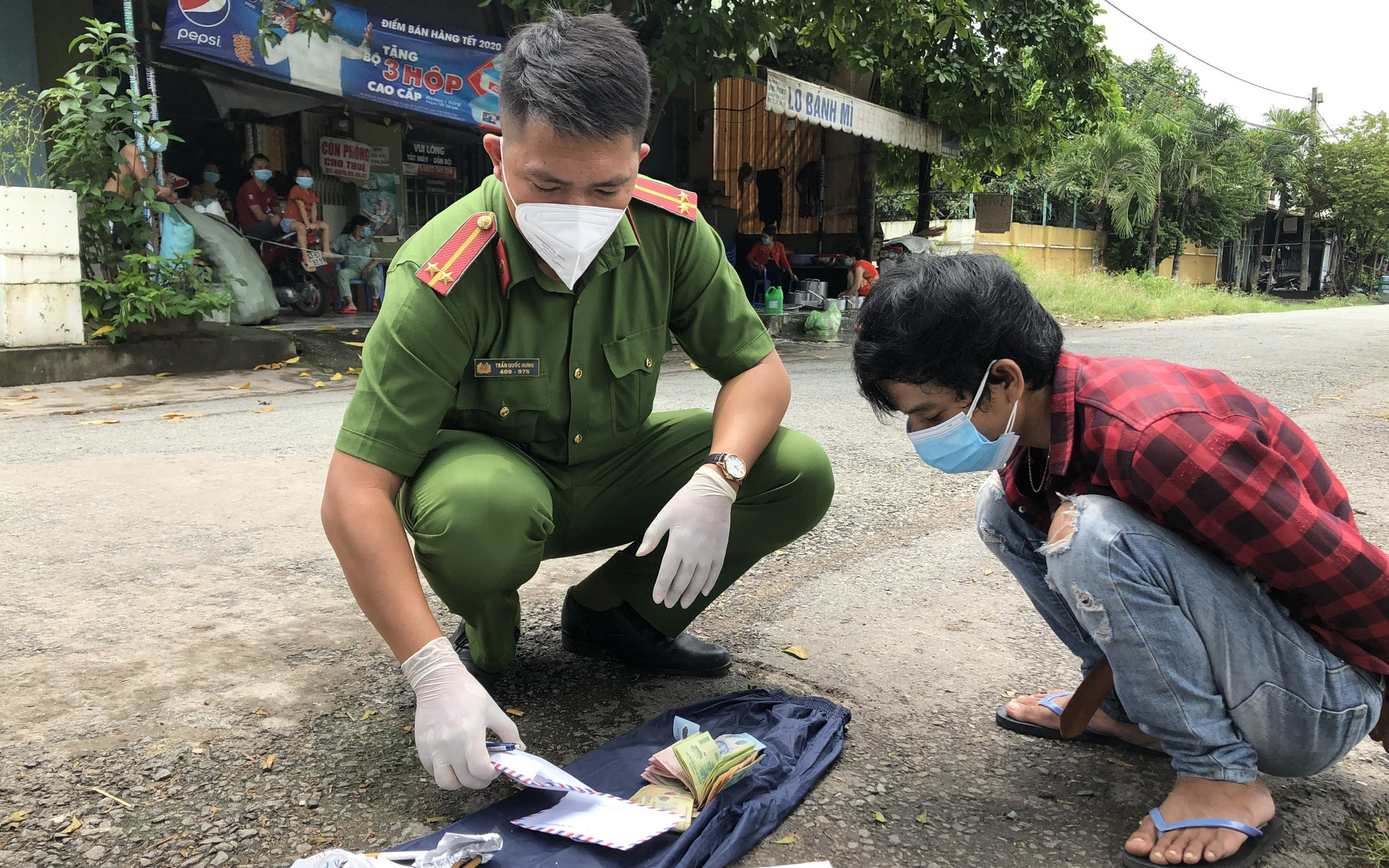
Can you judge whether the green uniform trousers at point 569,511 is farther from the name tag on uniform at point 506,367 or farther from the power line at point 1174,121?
the power line at point 1174,121

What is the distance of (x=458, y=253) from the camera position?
173 centimetres

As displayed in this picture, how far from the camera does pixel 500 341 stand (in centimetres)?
181

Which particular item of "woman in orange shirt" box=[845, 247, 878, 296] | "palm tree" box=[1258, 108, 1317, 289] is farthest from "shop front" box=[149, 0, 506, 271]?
"palm tree" box=[1258, 108, 1317, 289]

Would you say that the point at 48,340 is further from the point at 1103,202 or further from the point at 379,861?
the point at 1103,202

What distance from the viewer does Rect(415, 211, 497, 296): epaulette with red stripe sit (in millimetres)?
1684

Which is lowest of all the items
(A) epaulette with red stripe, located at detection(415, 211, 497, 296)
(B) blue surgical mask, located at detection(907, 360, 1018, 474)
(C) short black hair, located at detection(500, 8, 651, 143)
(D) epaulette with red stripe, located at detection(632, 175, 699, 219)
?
(B) blue surgical mask, located at detection(907, 360, 1018, 474)

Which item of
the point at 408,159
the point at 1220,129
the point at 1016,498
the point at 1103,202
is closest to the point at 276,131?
the point at 408,159

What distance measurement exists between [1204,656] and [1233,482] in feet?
0.89

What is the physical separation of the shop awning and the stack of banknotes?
319 inches

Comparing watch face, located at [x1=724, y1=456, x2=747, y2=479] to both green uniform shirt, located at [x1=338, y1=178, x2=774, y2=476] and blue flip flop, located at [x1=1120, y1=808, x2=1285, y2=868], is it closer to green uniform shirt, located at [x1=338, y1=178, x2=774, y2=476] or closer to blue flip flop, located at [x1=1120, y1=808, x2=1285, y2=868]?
green uniform shirt, located at [x1=338, y1=178, x2=774, y2=476]

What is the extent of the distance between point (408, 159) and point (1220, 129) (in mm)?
21066

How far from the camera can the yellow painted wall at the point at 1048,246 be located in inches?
783

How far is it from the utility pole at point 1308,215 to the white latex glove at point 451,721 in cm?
3347

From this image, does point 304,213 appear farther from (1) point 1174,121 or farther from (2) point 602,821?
(1) point 1174,121
